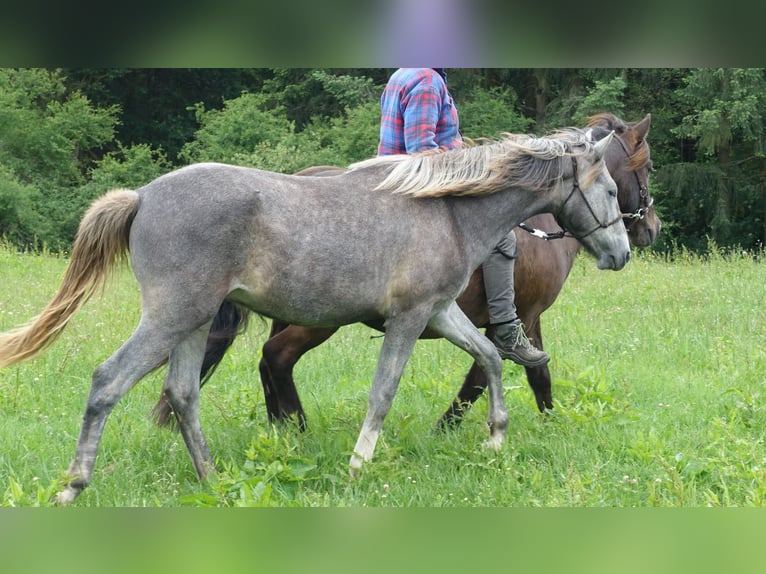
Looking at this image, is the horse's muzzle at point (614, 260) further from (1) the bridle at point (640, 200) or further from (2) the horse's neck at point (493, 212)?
(1) the bridle at point (640, 200)

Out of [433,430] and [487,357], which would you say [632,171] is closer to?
[487,357]

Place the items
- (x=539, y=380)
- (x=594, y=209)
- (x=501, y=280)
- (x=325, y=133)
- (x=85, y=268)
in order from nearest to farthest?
(x=85, y=268)
(x=594, y=209)
(x=501, y=280)
(x=539, y=380)
(x=325, y=133)

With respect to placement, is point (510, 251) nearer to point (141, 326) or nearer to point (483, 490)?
point (483, 490)

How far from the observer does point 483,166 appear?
4.71 meters

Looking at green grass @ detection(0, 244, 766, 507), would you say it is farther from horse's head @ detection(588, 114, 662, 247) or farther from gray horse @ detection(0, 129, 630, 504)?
horse's head @ detection(588, 114, 662, 247)

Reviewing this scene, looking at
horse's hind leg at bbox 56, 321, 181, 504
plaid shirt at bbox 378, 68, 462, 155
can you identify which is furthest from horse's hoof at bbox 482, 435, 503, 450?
horse's hind leg at bbox 56, 321, 181, 504

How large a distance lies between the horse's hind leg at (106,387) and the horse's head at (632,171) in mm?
3580

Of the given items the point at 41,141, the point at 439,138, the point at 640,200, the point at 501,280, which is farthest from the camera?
the point at 41,141

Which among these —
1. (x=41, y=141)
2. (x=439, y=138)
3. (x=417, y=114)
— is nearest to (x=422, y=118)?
(x=417, y=114)

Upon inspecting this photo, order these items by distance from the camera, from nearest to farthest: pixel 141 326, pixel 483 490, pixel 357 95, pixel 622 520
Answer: pixel 622 520 → pixel 141 326 → pixel 483 490 → pixel 357 95

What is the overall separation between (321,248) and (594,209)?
1.78 m

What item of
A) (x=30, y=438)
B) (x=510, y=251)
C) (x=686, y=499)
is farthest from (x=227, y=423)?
(x=686, y=499)

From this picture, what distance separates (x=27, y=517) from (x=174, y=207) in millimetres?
2852

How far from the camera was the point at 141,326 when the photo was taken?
3832 millimetres
